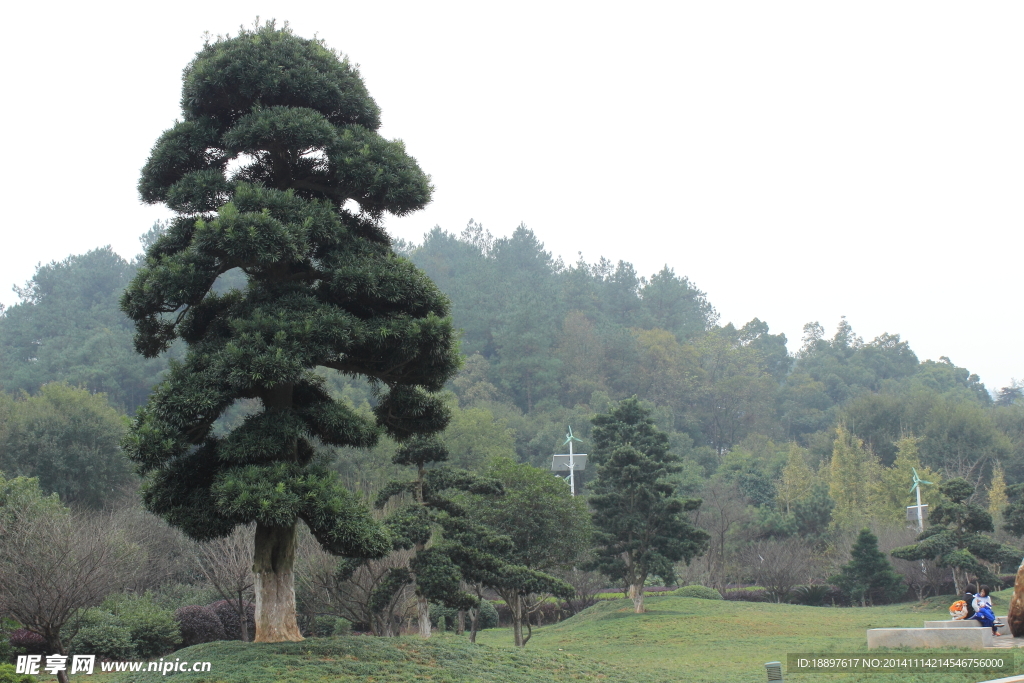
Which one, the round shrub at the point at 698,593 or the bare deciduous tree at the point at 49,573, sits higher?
the bare deciduous tree at the point at 49,573

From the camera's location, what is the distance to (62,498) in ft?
114

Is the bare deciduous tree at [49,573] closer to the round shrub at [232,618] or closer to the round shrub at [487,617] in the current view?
the round shrub at [232,618]

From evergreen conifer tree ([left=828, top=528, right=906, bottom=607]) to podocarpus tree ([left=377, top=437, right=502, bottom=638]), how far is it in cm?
2321

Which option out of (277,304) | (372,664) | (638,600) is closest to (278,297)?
(277,304)

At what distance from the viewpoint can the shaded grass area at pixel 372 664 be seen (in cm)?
1017

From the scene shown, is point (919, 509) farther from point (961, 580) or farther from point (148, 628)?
point (148, 628)

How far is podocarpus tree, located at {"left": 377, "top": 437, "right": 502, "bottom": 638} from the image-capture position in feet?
50.3

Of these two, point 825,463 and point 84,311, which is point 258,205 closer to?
point 825,463

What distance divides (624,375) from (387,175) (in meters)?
59.5

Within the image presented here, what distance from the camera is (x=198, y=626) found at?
19516 millimetres

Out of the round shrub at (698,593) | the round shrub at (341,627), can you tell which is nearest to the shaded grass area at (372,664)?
the round shrub at (341,627)

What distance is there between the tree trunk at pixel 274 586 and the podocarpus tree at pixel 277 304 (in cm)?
2

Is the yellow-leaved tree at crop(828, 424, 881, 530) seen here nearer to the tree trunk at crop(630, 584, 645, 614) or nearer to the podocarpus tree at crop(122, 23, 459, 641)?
the tree trunk at crop(630, 584, 645, 614)

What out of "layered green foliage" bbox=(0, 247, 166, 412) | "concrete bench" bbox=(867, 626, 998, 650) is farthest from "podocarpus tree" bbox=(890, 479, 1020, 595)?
"layered green foliage" bbox=(0, 247, 166, 412)
